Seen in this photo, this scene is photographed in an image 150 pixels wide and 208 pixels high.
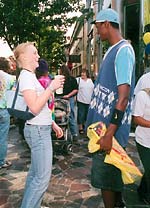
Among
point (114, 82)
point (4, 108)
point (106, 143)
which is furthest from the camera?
point (4, 108)

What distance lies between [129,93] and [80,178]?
107 inches

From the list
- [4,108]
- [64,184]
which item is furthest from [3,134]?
[64,184]

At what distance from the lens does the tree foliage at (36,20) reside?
47.9 feet

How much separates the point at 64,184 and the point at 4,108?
160cm

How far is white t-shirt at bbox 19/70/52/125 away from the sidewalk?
140cm

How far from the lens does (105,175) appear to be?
10.4ft

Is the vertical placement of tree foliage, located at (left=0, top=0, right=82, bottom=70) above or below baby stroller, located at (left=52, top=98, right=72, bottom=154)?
above

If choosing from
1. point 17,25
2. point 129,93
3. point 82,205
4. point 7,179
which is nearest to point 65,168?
point 7,179

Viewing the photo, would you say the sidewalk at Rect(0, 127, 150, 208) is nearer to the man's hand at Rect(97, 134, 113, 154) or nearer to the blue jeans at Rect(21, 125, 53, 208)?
the blue jeans at Rect(21, 125, 53, 208)

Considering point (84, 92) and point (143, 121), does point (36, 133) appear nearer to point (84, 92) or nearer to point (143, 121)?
point (143, 121)

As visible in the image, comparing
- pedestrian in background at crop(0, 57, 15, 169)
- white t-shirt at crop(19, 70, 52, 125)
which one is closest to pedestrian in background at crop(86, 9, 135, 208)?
white t-shirt at crop(19, 70, 52, 125)

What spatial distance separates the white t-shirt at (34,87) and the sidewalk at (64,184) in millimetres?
1402

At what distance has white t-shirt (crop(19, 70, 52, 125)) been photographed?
10.5ft

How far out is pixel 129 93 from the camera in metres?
2.98
